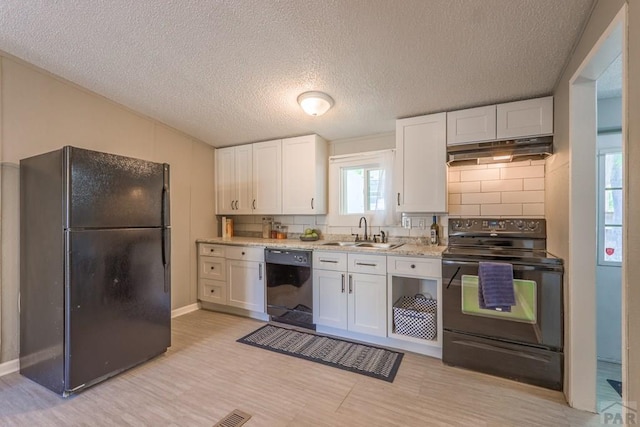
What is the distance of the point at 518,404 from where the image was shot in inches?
70.1

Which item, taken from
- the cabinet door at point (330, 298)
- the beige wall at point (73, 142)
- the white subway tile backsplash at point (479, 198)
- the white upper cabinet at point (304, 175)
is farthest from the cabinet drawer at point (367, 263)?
the beige wall at point (73, 142)

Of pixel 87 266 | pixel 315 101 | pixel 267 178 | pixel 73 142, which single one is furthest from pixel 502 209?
pixel 73 142

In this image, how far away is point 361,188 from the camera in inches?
132

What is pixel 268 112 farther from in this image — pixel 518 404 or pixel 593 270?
pixel 518 404

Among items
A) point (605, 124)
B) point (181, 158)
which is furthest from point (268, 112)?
point (605, 124)

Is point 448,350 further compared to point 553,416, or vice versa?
point 448,350

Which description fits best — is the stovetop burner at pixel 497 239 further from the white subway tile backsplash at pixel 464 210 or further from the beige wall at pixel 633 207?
the beige wall at pixel 633 207

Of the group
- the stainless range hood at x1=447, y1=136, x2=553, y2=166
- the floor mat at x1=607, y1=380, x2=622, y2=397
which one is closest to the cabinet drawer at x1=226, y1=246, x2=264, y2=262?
the stainless range hood at x1=447, y1=136, x2=553, y2=166

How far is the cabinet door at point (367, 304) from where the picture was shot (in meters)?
2.54

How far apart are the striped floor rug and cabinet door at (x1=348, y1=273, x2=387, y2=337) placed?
7.0 inches

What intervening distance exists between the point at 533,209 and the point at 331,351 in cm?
225

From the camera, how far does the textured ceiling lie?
1.61 meters

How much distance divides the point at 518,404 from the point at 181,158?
402 centimetres

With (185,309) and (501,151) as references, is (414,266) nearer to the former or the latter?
(501,151)
